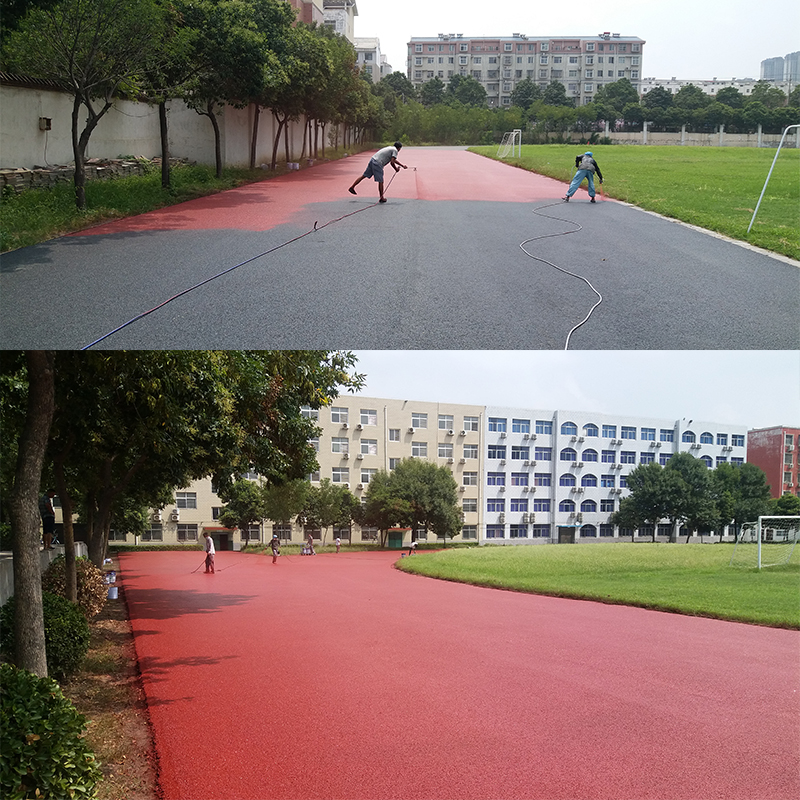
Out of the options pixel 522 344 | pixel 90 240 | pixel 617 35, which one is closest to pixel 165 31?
pixel 90 240

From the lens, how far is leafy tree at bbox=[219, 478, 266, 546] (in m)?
27.2

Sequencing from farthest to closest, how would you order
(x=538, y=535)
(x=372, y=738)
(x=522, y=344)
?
(x=538, y=535) < (x=372, y=738) < (x=522, y=344)

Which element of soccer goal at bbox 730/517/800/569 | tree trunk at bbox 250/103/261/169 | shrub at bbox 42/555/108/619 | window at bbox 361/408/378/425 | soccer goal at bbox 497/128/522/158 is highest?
tree trunk at bbox 250/103/261/169

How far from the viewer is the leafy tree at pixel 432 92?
1058cm

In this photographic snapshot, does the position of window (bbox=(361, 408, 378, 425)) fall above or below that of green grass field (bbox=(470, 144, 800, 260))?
below

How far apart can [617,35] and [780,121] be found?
2725 mm

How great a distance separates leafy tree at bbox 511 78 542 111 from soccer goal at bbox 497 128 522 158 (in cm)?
37

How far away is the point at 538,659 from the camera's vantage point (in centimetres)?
1113

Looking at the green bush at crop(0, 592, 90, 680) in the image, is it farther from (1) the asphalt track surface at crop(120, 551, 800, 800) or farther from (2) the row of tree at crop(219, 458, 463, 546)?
(2) the row of tree at crop(219, 458, 463, 546)

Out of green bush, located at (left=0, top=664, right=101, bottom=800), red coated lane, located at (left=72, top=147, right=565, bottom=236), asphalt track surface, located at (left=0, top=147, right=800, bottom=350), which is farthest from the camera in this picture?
red coated lane, located at (left=72, top=147, right=565, bottom=236)

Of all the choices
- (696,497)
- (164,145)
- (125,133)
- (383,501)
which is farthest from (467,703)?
(125,133)

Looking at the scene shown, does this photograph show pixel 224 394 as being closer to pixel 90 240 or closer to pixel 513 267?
pixel 513 267

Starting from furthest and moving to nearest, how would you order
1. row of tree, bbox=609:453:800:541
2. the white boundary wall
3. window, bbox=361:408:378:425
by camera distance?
window, bbox=361:408:378:425
row of tree, bbox=609:453:800:541
the white boundary wall

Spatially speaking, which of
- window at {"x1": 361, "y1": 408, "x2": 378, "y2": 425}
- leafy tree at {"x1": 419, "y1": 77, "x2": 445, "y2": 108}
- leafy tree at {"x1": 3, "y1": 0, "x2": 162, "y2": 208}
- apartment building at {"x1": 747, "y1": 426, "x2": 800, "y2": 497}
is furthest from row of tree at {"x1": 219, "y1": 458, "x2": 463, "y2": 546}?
leafy tree at {"x1": 419, "y1": 77, "x2": 445, "y2": 108}
